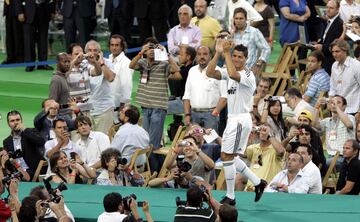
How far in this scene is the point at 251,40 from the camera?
18078 mm

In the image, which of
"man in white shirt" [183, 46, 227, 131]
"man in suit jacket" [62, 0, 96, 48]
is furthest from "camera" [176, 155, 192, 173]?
"man in suit jacket" [62, 0, 96, 48]

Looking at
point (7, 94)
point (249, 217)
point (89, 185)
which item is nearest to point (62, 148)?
point (89, 185)

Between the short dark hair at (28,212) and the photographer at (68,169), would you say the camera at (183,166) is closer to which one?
the photographer at (68,169)

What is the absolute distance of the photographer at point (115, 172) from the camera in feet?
49.2

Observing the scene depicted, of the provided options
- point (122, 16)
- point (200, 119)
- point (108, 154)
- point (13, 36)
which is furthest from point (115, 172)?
point (13, 36)

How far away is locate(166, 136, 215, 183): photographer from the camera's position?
48.6 ft

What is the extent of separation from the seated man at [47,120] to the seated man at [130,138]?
2.23 ft

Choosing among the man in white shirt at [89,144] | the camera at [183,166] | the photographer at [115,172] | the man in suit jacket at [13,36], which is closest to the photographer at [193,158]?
the camera at [183,166]

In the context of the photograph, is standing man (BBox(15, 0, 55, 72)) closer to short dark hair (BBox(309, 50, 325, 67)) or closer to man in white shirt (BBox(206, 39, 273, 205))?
short dark hair (BBox(309, 50, 325, 67))

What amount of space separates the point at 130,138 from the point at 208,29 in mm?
3231

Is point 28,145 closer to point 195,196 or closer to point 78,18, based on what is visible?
point 195,196

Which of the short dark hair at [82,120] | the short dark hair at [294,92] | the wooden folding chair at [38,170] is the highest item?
the short dark hair at [294,92]

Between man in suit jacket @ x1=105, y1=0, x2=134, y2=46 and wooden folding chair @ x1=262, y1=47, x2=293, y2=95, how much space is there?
3115 mm

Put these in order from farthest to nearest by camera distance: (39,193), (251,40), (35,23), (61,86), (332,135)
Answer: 1. (35,23)
2. (251,40)
3. (61,86)
4. (332,135)
5. (39,193)
